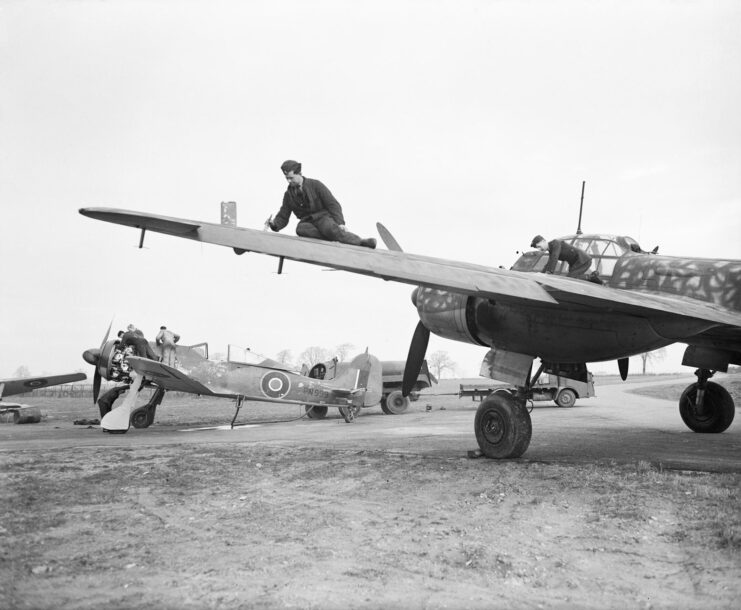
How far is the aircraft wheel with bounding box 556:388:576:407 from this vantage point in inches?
1063

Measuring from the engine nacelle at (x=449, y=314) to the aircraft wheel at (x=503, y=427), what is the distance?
1092mm

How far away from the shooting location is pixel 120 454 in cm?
898

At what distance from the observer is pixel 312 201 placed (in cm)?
801

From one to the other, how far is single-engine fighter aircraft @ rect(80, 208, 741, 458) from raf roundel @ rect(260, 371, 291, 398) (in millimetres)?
7705

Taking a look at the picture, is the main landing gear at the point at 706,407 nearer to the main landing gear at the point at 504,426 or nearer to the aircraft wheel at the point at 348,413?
the main landing gear at the point at 504,426

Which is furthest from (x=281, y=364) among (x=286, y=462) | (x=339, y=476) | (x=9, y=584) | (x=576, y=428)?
(x=9, y=584)

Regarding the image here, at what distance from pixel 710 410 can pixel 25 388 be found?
21873 millimetres

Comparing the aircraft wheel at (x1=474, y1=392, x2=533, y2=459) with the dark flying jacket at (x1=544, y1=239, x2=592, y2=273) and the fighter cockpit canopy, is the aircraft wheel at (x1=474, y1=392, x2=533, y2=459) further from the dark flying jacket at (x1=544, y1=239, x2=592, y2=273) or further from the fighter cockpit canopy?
the fighter cockpit canopy

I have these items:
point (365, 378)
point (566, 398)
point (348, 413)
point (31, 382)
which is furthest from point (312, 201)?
point (566, 398)

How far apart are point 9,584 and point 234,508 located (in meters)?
2.17

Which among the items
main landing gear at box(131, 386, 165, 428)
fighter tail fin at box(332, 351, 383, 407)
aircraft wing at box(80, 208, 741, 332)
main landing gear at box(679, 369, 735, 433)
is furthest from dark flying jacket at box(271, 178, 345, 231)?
fighter tail fin at box(332, 351, 383, 407)

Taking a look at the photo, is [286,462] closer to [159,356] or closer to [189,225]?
[189,225]

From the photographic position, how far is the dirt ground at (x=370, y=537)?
3.30 m

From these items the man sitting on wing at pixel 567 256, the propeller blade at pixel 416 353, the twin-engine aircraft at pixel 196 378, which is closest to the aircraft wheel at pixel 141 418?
the twin-engine aircraft at pixel 196 378
